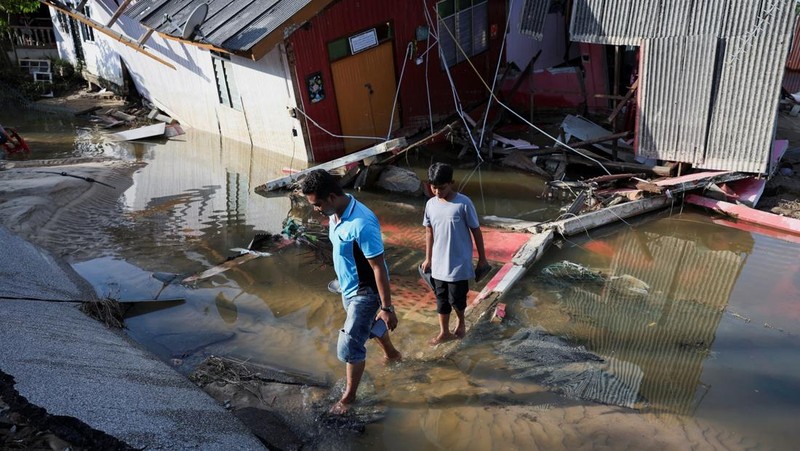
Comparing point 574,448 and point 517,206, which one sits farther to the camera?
point 517,206

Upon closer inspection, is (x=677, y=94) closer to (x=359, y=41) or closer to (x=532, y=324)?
(x=532, y=324)

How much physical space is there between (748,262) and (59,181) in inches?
406

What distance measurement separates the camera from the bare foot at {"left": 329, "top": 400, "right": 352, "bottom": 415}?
4.49 meters

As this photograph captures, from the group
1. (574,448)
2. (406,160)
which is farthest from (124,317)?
(406,160)

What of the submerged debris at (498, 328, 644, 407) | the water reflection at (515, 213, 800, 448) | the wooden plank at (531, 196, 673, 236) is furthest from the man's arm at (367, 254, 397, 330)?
the wooden plank at (531, 196, 673, 236)

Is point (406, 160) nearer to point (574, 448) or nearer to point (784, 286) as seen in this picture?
point (784, 286)

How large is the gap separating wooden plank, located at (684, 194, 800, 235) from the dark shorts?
5527mm

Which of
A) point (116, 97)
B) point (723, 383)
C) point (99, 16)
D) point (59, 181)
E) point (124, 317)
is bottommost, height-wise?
point (723, 383)

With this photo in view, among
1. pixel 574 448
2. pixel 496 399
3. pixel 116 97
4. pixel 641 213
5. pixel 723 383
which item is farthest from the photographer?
pixel 116 97

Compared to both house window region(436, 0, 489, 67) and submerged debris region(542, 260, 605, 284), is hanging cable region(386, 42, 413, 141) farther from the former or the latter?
submerged debris region(542, 260, 605, 284)

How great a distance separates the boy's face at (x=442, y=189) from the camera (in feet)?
15.9

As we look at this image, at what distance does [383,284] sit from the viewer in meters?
4.12

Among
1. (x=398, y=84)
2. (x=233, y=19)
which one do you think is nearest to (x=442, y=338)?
(x=398, y=84)

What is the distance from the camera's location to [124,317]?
6.28m
